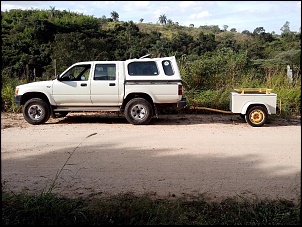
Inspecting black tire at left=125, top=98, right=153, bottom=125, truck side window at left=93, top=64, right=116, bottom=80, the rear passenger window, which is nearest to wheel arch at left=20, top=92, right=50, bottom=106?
truck side window at left=93, top=64, right=116, bottom=80

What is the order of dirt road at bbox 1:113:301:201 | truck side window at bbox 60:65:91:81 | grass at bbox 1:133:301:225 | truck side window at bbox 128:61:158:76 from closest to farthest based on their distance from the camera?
grass at bbox 1:133:301:225 → dirt road at bbox 1:113:301:201 → truck side window at bbox 128:61:158:76 → truck side window at bbox 60:65:91:81

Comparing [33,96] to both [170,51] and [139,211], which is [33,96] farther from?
[170,51]

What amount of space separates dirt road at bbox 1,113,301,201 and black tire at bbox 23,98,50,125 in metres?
0.20

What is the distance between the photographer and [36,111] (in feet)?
36.1

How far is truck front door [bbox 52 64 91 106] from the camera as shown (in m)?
10.9

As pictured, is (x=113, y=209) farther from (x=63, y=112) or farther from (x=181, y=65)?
(x=181, y=65)

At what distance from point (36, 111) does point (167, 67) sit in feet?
12.2

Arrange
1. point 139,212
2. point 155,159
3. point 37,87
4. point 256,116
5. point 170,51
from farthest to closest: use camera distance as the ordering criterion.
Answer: point 170,51, point 37,87, point 256,116, point 155,159, point 139,212

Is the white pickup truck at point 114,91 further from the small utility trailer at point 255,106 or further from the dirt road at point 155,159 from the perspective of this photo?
the small utility trailer at point 255,106

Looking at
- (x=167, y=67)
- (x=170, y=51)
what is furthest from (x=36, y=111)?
(x=170, y=51)

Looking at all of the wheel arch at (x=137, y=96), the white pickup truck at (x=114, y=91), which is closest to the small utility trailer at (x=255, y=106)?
the white pickup truck at (x=114, y=91)

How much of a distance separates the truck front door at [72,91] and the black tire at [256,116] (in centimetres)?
427

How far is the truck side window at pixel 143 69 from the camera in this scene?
35.9 feet

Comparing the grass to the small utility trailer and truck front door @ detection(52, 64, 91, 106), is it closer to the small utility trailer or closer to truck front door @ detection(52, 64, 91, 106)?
the small utility trailer
